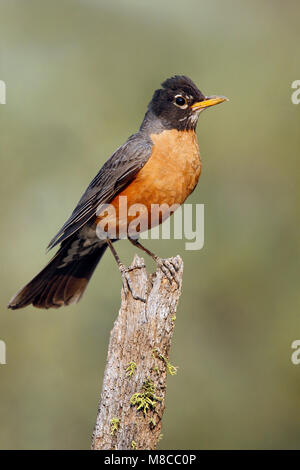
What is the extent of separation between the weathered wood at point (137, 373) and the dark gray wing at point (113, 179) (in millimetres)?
→ 1405

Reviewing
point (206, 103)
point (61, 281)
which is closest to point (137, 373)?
point (61, 281)

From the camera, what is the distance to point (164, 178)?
5.91 meters

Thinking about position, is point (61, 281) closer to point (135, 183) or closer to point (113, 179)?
point (113, 179)

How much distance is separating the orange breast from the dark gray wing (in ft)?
0.20

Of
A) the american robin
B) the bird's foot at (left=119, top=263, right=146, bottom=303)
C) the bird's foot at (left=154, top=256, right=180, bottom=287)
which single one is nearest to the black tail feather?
the american robin

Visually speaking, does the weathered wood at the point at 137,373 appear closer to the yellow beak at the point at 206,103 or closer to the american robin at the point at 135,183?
the american robin at the point at 135,183

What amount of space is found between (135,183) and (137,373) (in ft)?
6.72

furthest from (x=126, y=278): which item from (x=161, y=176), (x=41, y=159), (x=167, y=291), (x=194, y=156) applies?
(x=41, y=159)

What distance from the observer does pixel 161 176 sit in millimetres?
5930

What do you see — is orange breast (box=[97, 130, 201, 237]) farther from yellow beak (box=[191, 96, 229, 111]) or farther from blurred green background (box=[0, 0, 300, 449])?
blurred green background (box=[0, 0, 300, 449])

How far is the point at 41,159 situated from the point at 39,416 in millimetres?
3881

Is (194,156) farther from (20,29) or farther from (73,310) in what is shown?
(20,29)

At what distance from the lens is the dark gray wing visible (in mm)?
6047

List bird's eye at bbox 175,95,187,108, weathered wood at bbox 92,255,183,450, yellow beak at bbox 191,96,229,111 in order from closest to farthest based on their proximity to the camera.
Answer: weathered wood at bbox 92,255,183,450 → yellow beak at bbox 191,96,229,111 → bird's eye at bbox 175,95,187,108
